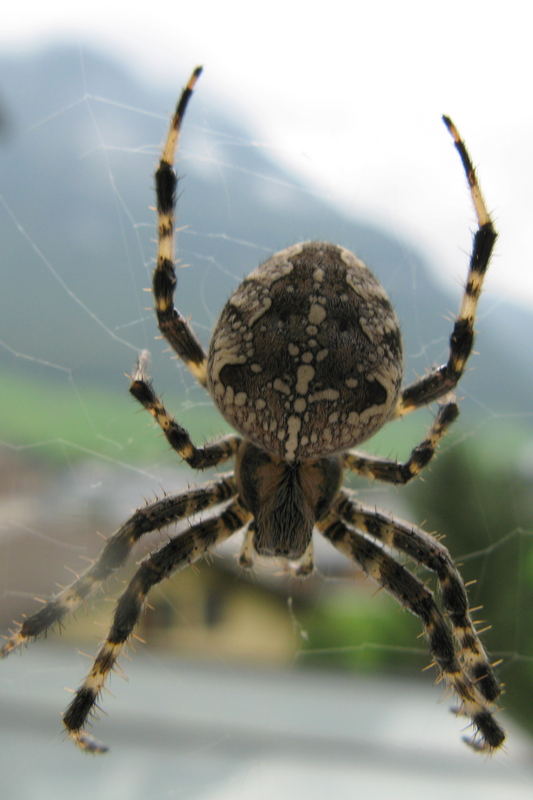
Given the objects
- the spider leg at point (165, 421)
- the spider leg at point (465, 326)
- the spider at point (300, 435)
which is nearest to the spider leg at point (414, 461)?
the spider at point (300, 435)

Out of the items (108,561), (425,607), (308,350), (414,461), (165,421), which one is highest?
(308,350)

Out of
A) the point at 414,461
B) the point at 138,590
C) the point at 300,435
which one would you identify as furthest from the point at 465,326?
the point at 138,590

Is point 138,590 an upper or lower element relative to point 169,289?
lower

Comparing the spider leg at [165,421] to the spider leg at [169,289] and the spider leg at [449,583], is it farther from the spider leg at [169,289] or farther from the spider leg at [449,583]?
the spider leg at [449,583]

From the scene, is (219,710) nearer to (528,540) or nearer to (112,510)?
(112,510)

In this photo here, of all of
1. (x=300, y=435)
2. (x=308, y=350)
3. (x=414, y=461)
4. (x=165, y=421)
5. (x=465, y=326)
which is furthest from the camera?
(x=414, y=461)

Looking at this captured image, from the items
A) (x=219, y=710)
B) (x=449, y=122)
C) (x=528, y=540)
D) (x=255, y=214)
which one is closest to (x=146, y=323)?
(x=255, y=214)

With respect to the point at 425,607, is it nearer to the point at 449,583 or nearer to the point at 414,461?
the point at 449,583

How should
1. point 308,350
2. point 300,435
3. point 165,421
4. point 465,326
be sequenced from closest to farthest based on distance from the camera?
point 308,350, point 300,435, point 465,326, point 165,421
